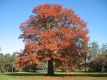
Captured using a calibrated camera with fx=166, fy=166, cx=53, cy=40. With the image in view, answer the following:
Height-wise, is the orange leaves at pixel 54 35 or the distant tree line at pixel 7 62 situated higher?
the orange leaves at pixel 54 35

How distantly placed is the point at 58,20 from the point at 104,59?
123 ft

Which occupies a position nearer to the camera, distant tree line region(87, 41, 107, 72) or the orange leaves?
the orange leaves

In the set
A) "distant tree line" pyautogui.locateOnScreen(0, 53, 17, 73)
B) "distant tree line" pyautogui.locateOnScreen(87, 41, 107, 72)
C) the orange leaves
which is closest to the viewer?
the orange leaves

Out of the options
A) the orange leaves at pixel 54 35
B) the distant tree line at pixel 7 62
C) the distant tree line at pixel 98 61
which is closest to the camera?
the orange leaves at pixel 54 35

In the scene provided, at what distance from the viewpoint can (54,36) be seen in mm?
27406

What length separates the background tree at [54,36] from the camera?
26141 millimetres

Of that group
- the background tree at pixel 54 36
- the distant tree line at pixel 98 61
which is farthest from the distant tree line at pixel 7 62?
the background tree at pixel 54 36

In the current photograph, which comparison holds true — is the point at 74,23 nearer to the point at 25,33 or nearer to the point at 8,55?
the point at 25,33

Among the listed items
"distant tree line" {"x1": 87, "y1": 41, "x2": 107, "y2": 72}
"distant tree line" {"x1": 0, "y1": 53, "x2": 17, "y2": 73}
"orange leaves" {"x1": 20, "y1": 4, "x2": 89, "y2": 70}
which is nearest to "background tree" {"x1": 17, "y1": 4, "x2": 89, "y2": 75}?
"orange leaves" {"x1": 20, "y1": 4, "x2": 89, "y2": 70}

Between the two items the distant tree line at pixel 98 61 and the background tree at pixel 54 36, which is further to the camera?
Answer: the distant tree line at pixel 98 61

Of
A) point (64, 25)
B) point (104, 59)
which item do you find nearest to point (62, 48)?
point (64, 25)

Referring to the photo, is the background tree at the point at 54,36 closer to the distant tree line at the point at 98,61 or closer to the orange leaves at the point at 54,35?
Answer: the orange leaves at the point at 54,35

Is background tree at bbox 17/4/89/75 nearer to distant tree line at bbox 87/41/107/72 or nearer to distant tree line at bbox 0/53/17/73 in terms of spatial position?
distant tree line at bbox 87/41/107/72

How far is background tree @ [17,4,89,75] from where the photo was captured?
2614cm
